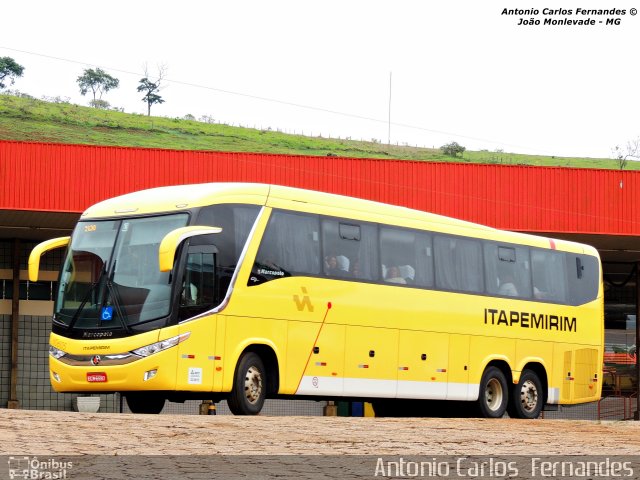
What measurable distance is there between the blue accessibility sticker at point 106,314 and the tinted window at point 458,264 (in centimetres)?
640

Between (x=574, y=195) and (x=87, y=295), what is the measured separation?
56.1ft

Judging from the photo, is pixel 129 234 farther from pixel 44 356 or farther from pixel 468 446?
pixel 44 356

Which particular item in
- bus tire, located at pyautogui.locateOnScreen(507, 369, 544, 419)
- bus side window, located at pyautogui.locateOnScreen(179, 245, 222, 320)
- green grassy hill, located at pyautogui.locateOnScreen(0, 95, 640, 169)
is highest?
green grassy hill, located at pyautogui.locateOnScreen(0, 95, 640, 169)

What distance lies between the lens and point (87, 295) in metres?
17.8

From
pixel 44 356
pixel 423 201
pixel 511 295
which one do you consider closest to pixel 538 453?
pixel 511 295

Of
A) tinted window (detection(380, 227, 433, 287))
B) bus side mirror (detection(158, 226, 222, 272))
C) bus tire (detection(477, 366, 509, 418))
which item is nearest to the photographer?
bus side mirror (detection(158, 226, 222, 272))

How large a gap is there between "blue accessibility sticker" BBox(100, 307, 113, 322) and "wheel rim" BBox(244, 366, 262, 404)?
2.05m

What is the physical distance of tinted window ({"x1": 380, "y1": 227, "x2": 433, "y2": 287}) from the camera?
813 inches

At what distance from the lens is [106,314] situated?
57.2 ft

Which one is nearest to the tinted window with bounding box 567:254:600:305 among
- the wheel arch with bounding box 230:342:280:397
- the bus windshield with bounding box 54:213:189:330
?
the wheel arch with bounding box 230:342:280:397

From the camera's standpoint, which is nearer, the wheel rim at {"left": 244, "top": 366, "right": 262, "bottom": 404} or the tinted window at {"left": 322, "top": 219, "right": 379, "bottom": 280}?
the wheel rim at {"left": 244, "top": 366, "right": 262, "bottom": 404}

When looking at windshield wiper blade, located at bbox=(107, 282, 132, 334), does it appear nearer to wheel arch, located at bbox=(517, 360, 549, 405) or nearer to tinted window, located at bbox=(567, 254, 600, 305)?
wheel arch, located at bbox=(517, 360, 549, 405)

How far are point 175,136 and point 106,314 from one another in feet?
317

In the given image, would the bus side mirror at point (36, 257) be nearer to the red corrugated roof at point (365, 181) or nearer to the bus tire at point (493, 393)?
the bus tire at point (493, 393)
